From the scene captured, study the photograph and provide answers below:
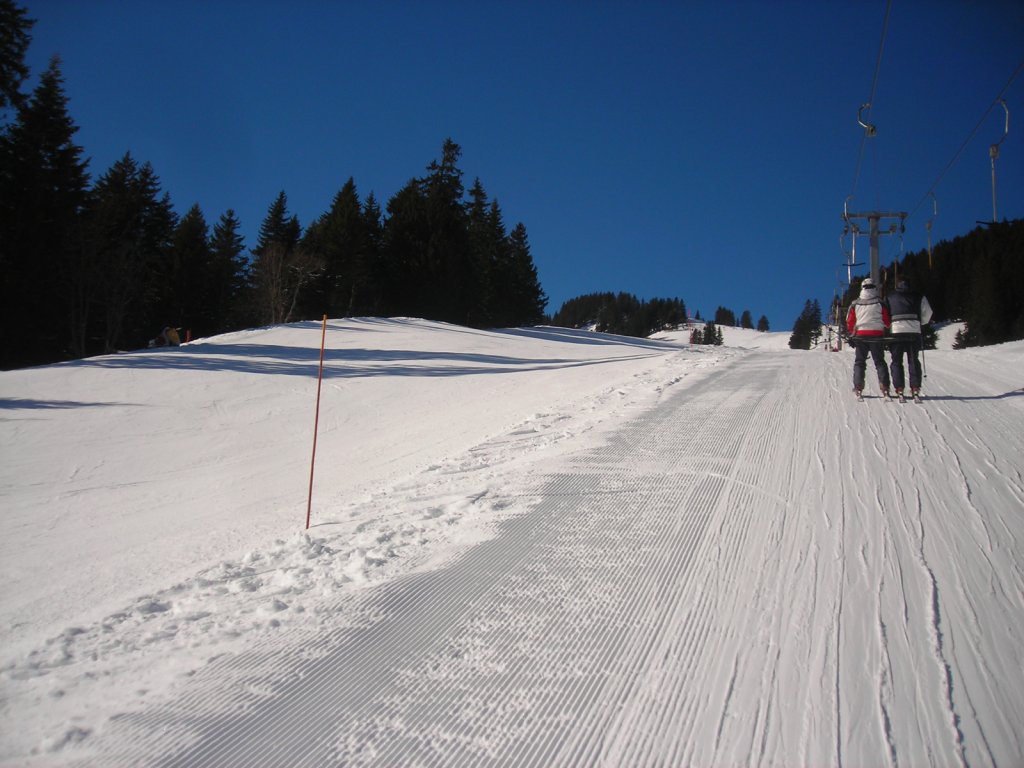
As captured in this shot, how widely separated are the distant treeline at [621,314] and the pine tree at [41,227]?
11600cm

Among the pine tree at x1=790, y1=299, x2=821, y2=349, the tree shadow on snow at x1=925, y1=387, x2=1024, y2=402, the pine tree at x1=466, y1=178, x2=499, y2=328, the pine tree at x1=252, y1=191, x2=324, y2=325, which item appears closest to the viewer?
the tree shadow on snow at x1=925, y1=387, x2=1024, y2=402

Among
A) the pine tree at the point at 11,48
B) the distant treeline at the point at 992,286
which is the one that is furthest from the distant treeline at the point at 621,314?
the pine tree at the point at 11,48

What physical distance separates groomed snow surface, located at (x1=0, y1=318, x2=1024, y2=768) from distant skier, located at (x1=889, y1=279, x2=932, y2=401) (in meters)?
0.52

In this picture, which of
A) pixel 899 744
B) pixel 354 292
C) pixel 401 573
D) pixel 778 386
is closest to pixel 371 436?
pixel 401 573

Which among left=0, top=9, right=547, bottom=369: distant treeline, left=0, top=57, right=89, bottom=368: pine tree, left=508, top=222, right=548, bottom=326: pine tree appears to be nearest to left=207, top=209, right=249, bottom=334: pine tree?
left=0, top=9, right=547, bottom=369: distant treeline

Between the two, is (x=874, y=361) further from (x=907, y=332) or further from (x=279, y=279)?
(x=279, y=279)

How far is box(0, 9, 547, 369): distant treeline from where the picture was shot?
87.3ft

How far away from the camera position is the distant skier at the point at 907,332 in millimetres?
8852

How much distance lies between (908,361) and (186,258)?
4700cm

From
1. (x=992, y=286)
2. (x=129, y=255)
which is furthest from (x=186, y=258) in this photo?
(x=992, y=286)

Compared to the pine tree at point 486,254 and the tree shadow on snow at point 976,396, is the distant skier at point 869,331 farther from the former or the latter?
the pine tree at point 486,254

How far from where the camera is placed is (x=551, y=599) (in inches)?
143

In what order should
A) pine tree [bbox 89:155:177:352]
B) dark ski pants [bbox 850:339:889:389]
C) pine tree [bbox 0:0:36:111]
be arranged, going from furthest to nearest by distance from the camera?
pine tree [bbox 89:155:177:352] → pine tree [bbox 0:0:36:111] → dark ski pants [bbox 850:339:889:389]

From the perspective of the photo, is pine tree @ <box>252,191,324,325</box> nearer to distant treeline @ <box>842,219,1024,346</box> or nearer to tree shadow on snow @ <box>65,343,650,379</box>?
tree shadow on snow @ <box>65,343,650,379</box>
